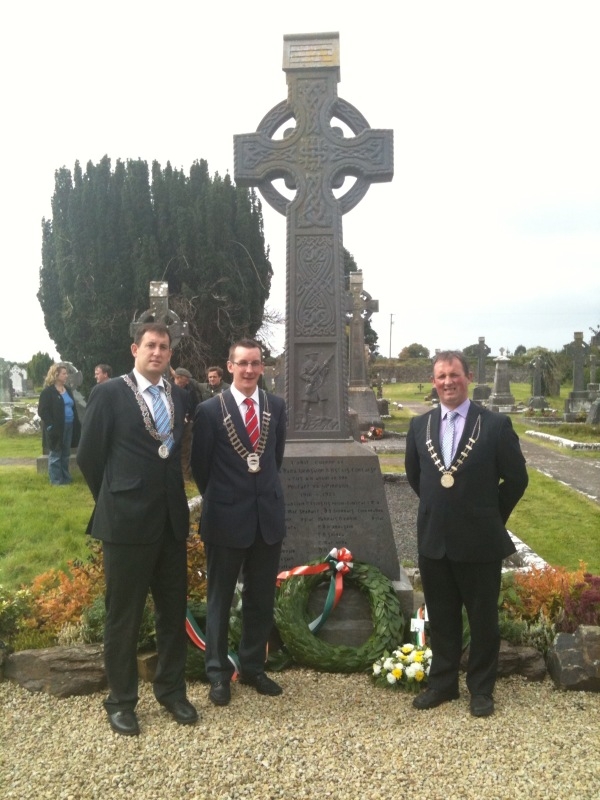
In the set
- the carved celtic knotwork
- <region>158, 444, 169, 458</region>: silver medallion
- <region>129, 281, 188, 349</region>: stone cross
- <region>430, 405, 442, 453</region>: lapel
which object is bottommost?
<region>158, 444, 169, 458</region>: silver medallion

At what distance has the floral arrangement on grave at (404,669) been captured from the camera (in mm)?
3945

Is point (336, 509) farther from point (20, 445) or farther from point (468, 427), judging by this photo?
point (20, 445)

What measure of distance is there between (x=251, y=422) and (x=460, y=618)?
165cm

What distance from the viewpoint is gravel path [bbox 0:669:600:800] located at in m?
2.96

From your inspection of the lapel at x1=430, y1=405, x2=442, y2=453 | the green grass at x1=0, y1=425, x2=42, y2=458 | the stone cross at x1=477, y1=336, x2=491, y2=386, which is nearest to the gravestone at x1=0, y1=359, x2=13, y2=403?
the green grass at x1=0, y1=425, x2=42, y2=458

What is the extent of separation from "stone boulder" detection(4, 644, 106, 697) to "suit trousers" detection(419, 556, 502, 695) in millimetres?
1945

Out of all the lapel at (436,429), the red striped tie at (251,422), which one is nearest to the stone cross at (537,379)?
the lapel at (436,429)

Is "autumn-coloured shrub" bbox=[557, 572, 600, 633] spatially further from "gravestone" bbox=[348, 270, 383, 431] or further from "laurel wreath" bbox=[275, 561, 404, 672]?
"gravestone" bbox=[348, 270, 383, 431]

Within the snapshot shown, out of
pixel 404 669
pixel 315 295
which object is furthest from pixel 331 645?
pixel 315 295

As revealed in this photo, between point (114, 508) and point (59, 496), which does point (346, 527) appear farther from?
point (59, 496)

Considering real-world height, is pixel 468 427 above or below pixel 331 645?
above

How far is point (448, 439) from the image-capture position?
3.77 meters

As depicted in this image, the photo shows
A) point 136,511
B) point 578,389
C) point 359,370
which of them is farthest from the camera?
point 578,389

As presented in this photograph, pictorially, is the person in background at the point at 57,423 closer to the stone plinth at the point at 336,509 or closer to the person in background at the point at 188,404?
the person in background at the point at 188,404
